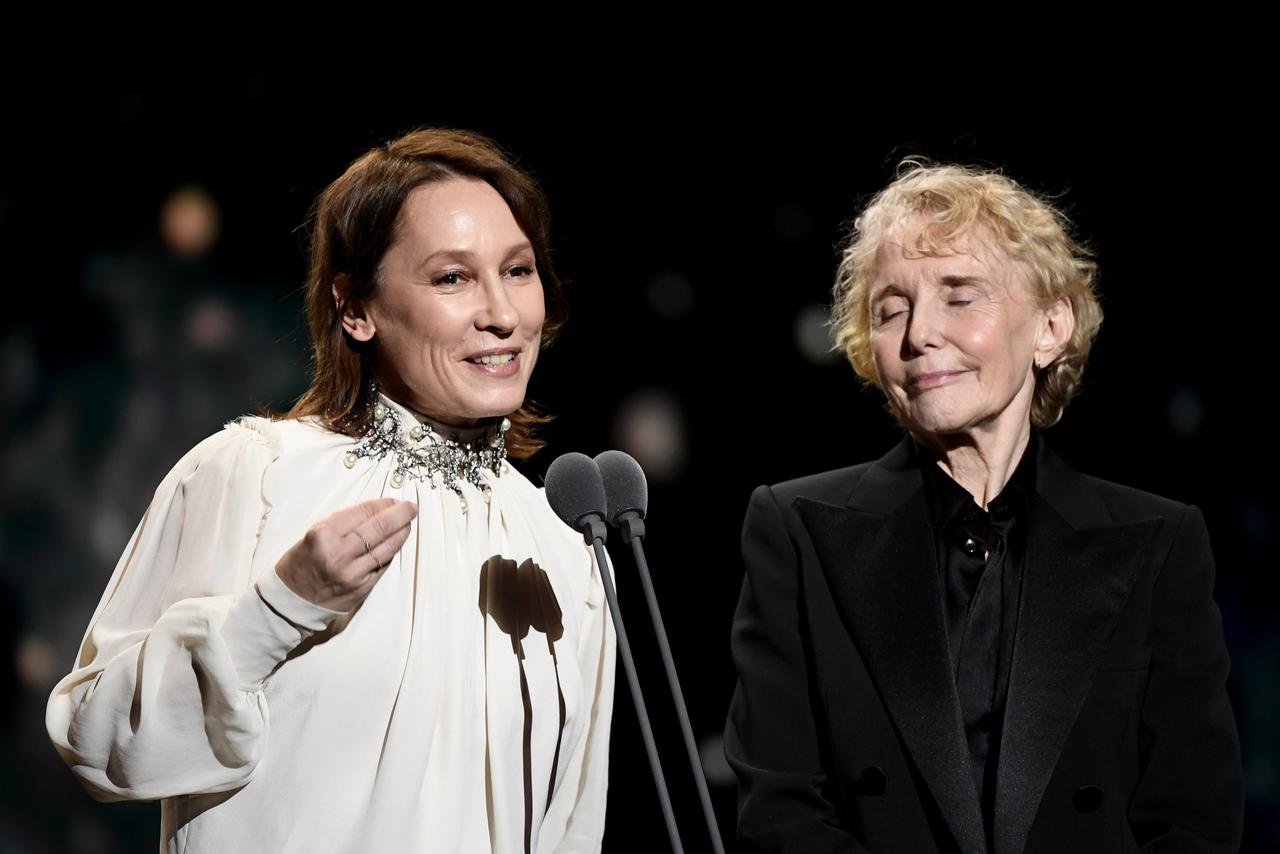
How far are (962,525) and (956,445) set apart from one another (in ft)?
0.42

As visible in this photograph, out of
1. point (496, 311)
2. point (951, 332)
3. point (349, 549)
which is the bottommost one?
point (349, 549)

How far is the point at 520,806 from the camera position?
198 cm

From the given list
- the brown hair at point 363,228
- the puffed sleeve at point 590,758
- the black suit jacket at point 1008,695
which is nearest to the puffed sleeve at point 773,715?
the black suit jacket at point 1008,695

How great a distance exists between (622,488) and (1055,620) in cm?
74

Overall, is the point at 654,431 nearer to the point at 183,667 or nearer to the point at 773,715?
the point at 773,715

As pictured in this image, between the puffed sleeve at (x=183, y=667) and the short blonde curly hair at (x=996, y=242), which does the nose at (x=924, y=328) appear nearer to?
the short blonde curly hair at (x=996, y=242)

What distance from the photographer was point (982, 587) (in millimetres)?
2117

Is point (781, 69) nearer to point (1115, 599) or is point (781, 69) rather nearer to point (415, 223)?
point (415, 223)

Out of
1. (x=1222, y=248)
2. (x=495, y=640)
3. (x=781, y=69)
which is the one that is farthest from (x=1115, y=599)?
(x=781, y=69)

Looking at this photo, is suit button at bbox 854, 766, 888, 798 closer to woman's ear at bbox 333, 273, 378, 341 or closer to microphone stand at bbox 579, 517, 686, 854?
microphone stand at bbox 579, 517, 686, 854

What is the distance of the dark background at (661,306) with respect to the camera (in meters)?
2.87

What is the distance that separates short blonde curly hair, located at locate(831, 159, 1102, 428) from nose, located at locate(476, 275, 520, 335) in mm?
606

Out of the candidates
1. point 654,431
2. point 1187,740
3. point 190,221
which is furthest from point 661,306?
point 1187,740

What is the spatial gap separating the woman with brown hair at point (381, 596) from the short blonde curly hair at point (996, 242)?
1.76 feet
